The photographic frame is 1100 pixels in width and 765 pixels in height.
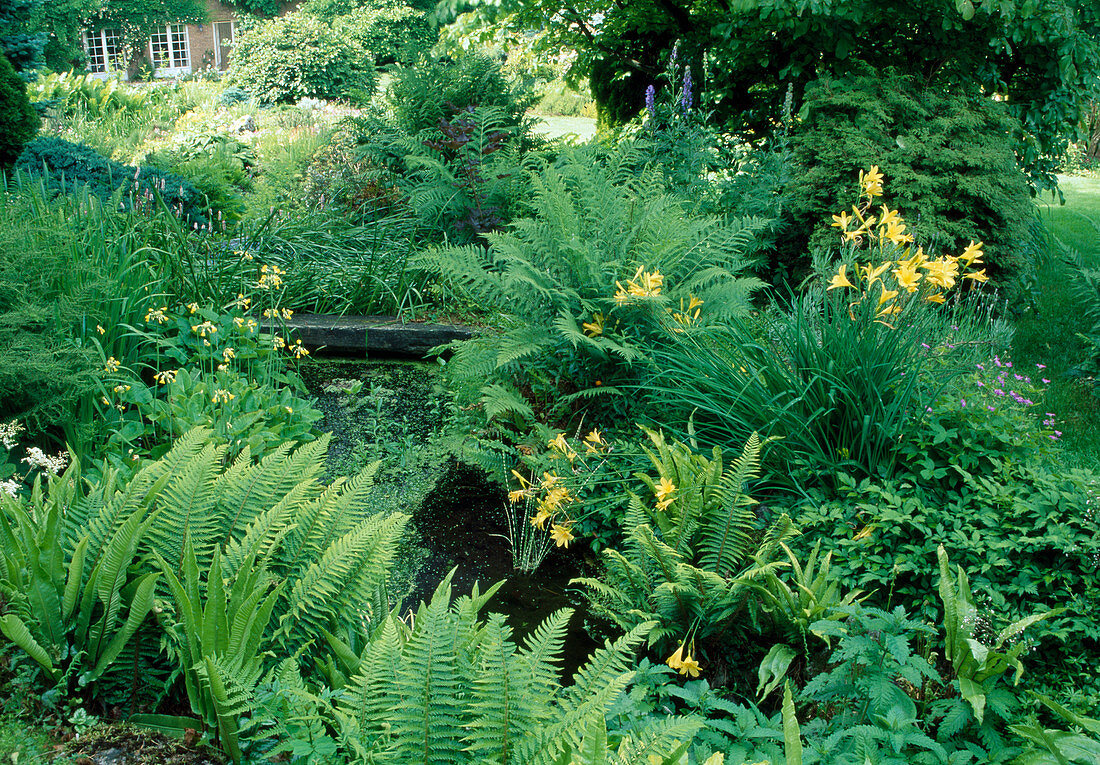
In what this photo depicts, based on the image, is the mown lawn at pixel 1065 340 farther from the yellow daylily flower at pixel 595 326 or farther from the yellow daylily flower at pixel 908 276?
the yellow daylily flower at pixel 595 326

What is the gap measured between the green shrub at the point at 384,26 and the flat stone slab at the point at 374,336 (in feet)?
61.5

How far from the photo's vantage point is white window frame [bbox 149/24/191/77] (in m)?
31.0

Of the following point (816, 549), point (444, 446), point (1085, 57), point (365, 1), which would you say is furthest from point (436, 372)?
point (365, 1)

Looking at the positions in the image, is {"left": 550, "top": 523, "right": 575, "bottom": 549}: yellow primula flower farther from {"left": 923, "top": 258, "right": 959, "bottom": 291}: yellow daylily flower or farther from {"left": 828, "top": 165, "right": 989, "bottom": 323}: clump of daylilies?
{"left": 923, "top": 258, "right": 959, "bottom": 291}: yellow daylily flower

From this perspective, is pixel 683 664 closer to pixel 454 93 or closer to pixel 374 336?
pixel 374 336

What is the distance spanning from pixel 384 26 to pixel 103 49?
592 inches

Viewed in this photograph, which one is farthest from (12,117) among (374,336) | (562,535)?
(562,535)

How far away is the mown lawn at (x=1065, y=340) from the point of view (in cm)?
359

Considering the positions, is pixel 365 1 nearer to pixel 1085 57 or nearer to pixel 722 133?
pixel 722 133

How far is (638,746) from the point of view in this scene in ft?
4.66

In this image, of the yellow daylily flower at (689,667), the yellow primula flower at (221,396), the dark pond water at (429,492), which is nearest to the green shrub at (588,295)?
the dark pond water at (429,492)

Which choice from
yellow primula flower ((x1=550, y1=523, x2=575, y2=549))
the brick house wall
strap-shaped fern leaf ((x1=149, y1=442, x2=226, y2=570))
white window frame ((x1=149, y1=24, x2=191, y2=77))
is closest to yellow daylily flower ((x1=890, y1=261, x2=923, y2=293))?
yellow primula flower ((x1=550, y1=523, x2=575, y2=549))

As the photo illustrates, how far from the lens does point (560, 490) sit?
3.08m

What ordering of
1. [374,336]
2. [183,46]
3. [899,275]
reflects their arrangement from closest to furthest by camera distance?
[899,275]
[374,336]
[183,46]
